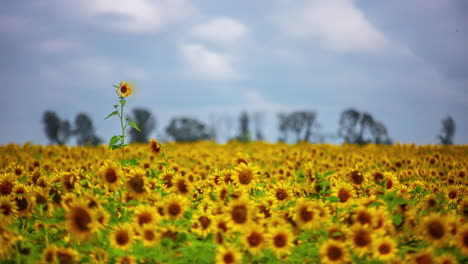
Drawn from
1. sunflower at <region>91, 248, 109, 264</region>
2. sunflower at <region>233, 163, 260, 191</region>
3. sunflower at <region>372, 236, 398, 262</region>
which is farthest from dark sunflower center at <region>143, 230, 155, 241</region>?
sunflower at <region>372, 236, 398, 262</region>

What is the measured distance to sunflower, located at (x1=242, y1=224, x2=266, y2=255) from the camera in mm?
4414

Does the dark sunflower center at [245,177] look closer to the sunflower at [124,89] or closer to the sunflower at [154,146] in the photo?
the sunflower at [154,146]

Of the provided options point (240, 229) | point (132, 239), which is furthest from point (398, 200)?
point (132, 239)

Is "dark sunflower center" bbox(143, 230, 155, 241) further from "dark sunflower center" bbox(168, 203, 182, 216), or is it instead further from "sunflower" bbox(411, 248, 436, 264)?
"sunflower" bbox(411, 248, 436, 264)

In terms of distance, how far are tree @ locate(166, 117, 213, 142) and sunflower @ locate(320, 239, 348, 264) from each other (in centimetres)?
6047

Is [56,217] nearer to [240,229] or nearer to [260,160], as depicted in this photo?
[240,229]

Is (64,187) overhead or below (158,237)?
overhead

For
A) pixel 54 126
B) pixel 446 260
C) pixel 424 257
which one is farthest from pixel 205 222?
pixel 54 126

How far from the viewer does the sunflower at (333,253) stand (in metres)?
4.31

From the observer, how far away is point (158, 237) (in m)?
4.38

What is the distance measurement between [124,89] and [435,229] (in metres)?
5.04

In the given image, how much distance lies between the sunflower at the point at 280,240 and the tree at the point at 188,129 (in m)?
60.2

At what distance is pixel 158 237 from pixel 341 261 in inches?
79.8

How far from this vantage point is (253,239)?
14.6ft
